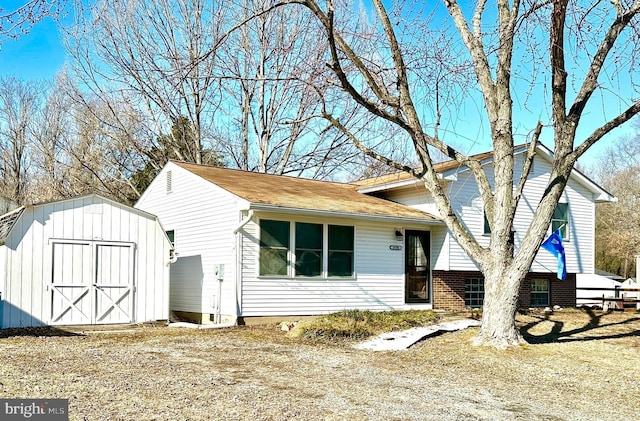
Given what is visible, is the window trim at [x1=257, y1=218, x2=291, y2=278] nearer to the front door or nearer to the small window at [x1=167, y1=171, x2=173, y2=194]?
the front door

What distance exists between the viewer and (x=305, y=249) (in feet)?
47.8

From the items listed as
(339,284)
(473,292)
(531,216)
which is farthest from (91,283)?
(531,216)

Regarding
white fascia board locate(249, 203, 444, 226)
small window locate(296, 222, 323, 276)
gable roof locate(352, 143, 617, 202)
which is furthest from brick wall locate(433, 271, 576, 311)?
small window locate(296, 222, 323, 276)

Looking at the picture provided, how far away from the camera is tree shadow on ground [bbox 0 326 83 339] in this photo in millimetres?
11477

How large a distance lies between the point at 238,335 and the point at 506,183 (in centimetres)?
545

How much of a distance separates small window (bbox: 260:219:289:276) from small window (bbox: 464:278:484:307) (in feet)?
19.4

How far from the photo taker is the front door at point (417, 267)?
16.6m

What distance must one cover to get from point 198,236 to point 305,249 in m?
2.63

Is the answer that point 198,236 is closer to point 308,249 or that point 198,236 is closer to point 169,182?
point 169,182

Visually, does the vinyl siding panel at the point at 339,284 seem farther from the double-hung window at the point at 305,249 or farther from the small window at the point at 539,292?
the small window at the point at 539,292

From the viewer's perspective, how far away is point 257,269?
13.8 metres

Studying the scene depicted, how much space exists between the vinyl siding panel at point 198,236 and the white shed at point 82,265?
1.07m

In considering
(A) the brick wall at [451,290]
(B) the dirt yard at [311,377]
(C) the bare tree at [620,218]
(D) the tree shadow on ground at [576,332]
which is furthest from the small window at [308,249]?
(C) the bare tree at [620,218]

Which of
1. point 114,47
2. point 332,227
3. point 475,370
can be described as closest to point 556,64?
point 475,370
